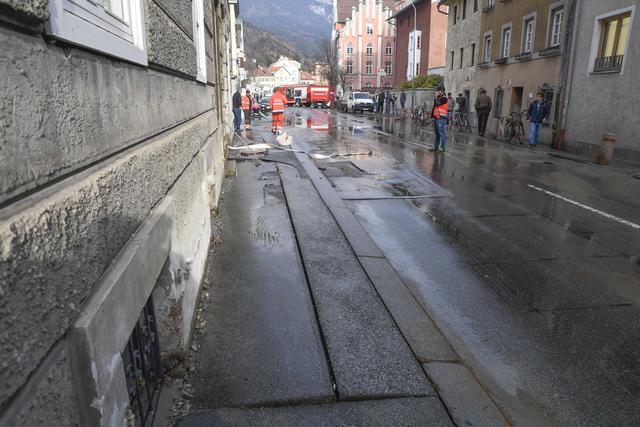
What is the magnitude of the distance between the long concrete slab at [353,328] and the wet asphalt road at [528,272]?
514 mm

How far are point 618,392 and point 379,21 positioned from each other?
3399 inches

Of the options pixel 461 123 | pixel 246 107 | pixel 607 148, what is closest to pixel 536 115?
pixel 607 148

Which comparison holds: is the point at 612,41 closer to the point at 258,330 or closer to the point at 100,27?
the point at 258,330

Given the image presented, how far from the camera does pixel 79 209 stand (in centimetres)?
143

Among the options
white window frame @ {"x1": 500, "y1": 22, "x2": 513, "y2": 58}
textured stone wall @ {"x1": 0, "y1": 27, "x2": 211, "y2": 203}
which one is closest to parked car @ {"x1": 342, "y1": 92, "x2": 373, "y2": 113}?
white window frame @ {"x1": 500, "y1": 22, "x2": 513, "y2": 58}

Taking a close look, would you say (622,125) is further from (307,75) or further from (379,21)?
(307,75)

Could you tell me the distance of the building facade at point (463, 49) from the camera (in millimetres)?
27328

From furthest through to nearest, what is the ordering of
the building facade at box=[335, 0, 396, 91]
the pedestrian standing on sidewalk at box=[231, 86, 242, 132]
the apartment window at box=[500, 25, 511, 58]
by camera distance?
the building facade at box=[335, 0, 396, 91]
the apartment window at box=[500, 25, 511, 58]
the pedestrian standing on sidewalk at box=[231, 86, 242, 132]

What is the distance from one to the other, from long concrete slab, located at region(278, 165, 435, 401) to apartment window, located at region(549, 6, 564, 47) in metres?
16.7

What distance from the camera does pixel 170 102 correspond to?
3316 mm

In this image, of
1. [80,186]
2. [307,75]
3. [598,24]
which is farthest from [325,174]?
[307,75]

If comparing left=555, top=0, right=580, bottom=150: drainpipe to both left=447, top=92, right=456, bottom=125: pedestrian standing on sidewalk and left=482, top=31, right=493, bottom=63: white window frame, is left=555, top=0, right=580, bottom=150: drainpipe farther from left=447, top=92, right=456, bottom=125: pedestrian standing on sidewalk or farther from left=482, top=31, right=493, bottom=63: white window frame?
left=447, top=92, right=456, bottom=125: pedestrian standing on sidewalk

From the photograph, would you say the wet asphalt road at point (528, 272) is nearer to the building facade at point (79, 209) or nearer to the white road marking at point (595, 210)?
the white road marking at point (595, 210)

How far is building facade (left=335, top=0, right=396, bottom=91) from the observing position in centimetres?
8206
